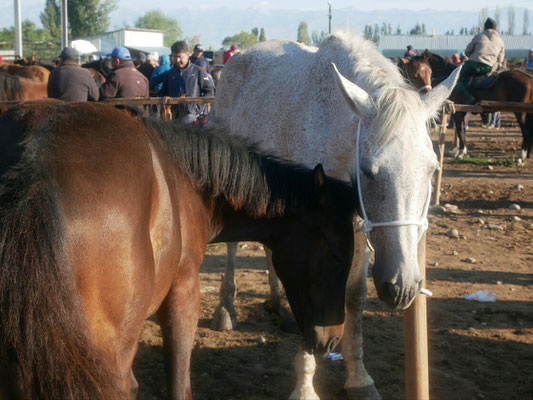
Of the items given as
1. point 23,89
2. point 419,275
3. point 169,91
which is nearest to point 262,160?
point 419,275

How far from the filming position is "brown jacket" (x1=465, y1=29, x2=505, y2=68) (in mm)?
12570

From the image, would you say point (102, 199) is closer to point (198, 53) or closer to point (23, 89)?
point (23, 89)

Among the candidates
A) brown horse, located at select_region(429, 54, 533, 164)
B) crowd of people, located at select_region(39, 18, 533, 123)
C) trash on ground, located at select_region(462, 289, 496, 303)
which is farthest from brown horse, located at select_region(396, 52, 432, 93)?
trash on ground, located at select_region(462, 289, 496, 303)

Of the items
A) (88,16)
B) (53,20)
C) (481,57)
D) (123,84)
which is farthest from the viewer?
(53,20)

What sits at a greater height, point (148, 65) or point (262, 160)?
point (148, 65)

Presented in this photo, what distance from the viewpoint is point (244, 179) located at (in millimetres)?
2801

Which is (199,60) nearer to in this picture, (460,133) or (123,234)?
→ (460,133)

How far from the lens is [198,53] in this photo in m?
14.8

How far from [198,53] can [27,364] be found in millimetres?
14051

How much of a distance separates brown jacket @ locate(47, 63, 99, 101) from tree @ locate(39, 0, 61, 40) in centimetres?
8449

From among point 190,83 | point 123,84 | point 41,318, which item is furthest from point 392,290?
point 123,84

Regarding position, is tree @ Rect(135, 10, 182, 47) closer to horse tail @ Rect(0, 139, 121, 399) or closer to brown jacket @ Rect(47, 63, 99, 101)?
brown jacket @ Rect(47, 63, 99, 101)

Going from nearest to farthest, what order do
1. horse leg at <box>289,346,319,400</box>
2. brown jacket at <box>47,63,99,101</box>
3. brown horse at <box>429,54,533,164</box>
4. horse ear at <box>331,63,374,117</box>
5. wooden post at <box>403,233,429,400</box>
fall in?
wooden post at <box>403,233,429,400</box> → horse ear at <box>331,63,374,117</box> → horse leg at <box>289,346,319,400</box> → brown jacket at <box>47,63,99,101</box> → brown horse at <box>429,54,533,164</box>

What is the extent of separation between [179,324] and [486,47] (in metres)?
12.0
